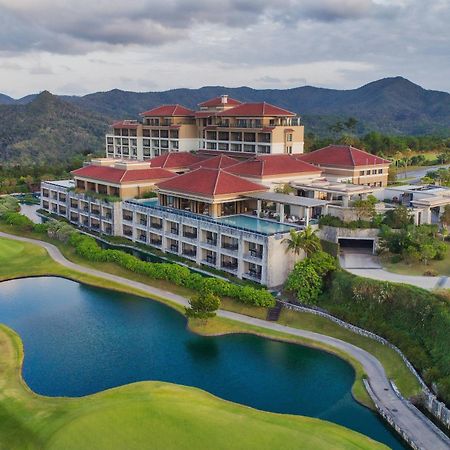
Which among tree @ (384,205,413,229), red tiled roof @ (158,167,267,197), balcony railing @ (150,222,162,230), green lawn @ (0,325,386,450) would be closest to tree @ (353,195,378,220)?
tree @ (384,205,413,229)

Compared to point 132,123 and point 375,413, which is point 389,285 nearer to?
point 375,413

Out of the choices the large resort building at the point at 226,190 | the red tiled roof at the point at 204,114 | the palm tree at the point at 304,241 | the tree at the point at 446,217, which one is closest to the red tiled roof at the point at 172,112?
the large resort building at the point at 226,190

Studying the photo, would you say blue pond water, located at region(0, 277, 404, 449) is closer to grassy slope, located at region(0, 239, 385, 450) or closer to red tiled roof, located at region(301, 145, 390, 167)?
grassy slope, located at region(0, 239, 385, 450)

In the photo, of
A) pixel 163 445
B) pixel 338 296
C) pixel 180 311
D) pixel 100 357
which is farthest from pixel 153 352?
pixel 338 296

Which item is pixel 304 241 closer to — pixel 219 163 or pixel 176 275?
pixel 176 275

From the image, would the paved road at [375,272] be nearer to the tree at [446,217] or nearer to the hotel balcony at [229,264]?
the tree at [446,217]

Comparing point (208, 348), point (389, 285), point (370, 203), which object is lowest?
point (208, 348)

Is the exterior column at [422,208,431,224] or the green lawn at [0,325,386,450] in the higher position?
the exterior column at [422,208,431,224]
